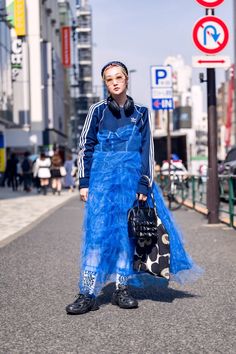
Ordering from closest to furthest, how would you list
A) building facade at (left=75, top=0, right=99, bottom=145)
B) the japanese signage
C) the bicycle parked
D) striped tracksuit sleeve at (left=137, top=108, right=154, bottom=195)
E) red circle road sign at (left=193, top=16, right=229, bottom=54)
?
1. striped tracksuit sleeve at (left=137, top=108, right=154, bottom=195)
2. red circle road sign at (left=193, top=16, right=229, bottom=54)
3. the bicycle parked
4. the japanese signage
5. building facade at (left=75, top=0, right=99, bottom=145)

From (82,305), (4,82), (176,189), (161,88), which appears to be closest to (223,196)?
(176,189)

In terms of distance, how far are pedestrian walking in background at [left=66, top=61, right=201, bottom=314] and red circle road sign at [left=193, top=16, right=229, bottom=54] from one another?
5931mm

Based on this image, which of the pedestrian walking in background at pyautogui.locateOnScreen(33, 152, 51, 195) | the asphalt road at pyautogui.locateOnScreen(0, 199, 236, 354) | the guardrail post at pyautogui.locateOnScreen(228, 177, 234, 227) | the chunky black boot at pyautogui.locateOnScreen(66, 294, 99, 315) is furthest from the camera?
the pedestrian walking in background at pyautogui.locateOnScreen(33, 152, 51, 195)

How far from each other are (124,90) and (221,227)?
6.70m

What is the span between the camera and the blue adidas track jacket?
14.8ft

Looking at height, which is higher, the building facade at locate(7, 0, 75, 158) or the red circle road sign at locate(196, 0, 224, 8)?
the building facade at locate(7, 0, 75, 158)

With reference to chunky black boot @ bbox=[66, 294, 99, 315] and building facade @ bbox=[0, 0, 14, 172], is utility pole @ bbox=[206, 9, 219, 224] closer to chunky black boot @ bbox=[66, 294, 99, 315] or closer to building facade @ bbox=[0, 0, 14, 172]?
chunky black boot @ bbox=[66, 294, 99, 315]

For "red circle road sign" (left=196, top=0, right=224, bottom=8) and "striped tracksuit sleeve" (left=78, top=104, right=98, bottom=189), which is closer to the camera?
"striped tracksuit sleeve" (left=78, top=104, right=98, bottom=189)

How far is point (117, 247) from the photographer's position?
4461 millimetres

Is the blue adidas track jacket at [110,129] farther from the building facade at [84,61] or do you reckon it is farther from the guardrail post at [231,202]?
the building facade at [84,61]

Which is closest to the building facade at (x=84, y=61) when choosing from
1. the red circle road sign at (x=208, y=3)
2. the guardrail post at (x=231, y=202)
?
the guardrail post at (x=231, y=202)

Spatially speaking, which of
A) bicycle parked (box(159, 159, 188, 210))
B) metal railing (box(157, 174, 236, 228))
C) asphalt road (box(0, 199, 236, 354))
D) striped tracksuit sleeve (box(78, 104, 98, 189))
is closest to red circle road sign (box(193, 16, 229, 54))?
metal railing (box(157, 174, 236, 228))

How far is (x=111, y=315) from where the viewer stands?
172 inches
